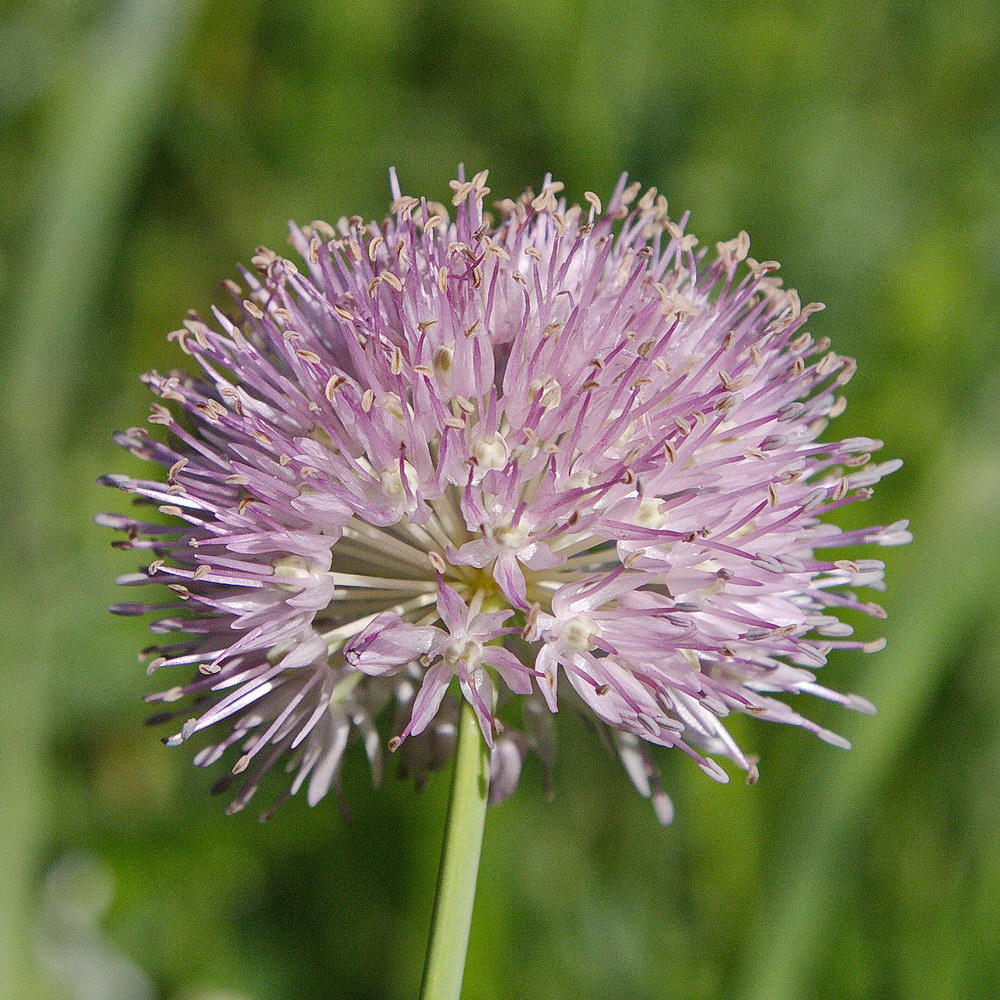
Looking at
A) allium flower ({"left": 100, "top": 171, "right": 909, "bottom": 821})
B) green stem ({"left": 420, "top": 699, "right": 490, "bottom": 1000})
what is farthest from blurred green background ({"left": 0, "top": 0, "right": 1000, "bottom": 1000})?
green stem ({"left": 420, "top": 699, "right": 490, "bottom": 1000})

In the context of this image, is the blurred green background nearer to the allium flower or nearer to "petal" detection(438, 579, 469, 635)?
the allium flower

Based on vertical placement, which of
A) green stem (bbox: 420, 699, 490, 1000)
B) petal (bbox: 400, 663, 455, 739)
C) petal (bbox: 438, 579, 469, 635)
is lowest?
green stem (bbox: 420, 699, 490, 1000)

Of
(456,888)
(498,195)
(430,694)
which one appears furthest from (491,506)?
(498,195)

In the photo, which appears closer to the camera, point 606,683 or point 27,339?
point 606,683

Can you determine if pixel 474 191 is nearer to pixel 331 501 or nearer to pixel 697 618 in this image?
pixel 331 501

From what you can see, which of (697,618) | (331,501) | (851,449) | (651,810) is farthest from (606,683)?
(651,810)

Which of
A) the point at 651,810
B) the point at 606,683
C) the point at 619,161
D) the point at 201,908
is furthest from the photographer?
the point at 619,161
